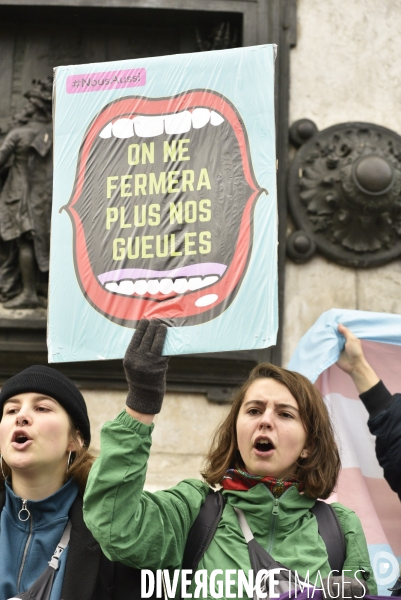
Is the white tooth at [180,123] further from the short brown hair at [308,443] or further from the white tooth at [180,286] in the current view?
the short brown hair at [308,443]

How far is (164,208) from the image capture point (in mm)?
3742

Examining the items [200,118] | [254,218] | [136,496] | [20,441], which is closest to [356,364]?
[254,218]

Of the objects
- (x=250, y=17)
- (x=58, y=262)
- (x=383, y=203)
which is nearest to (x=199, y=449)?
(x=383, y=203)

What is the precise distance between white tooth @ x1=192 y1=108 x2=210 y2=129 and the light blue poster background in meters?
0.09

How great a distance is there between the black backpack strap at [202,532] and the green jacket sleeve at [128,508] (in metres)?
0.03

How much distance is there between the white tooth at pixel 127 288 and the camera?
363cm

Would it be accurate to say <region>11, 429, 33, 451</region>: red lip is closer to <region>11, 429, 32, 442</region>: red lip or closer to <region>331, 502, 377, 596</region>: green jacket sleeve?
<region>11, 429, 32, 442</region>: red lip

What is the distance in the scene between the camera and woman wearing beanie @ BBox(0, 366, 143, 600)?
10.3 ft

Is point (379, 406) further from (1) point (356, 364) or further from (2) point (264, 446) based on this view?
(2) point (264, 446)

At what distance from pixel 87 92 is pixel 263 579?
1926 mm

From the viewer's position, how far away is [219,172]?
12.4 feet

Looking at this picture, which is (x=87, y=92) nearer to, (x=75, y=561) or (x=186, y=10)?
(x=75, y=561)

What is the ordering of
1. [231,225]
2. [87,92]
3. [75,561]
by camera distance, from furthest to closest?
[87,92] < [231,225] < [75,561]

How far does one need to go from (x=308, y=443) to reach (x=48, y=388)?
831mm
